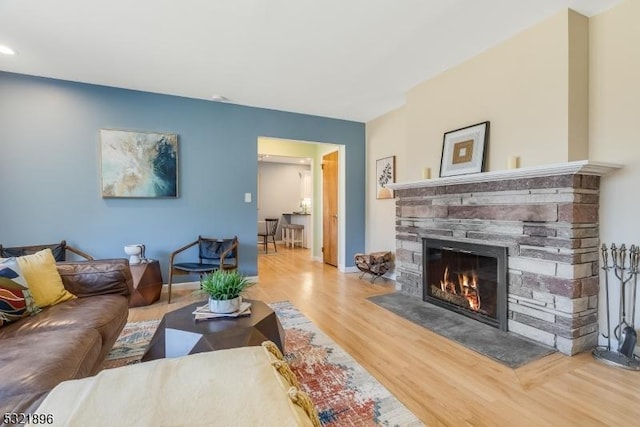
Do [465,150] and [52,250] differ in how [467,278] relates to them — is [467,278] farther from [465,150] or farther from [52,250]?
[52,250]

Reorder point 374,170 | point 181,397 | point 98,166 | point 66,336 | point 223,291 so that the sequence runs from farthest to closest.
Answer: point 374,170 → point 98,166 → point 223,291 → point 66,336 → point 181,397

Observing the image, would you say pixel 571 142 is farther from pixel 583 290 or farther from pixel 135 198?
pixel 135 198

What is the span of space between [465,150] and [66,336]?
3382 mm

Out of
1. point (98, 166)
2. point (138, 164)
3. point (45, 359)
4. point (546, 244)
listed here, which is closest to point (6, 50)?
point (98, 166)

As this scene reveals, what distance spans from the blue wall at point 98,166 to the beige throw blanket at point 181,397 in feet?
10.7

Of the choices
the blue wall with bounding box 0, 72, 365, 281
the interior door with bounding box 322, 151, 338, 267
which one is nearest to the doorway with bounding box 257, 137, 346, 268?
the interior door with bounding box 322, 151, 338, 267

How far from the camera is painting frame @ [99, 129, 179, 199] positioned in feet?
11.9

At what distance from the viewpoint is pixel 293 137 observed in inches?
183

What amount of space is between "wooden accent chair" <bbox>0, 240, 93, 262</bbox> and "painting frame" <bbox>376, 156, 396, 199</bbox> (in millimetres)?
3882

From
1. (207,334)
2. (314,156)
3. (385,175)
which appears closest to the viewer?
(207,334)

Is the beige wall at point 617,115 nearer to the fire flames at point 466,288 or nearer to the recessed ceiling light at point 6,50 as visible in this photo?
the fire flames at point 466,288

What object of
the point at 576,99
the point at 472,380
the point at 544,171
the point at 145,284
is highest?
the point at 576,99

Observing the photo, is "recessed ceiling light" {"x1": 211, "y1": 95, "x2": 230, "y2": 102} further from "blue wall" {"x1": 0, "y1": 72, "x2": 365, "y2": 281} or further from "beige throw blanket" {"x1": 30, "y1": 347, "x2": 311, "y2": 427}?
"beige throw blanket" {"x1": 30, "y1": 347, "x2": 311, "y2": 427}

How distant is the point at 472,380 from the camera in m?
1.90
